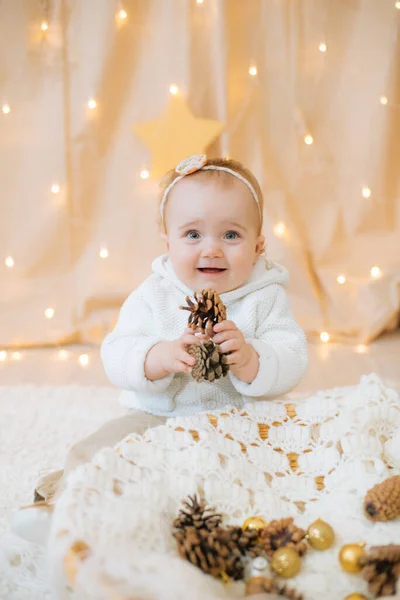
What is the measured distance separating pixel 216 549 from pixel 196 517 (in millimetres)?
56

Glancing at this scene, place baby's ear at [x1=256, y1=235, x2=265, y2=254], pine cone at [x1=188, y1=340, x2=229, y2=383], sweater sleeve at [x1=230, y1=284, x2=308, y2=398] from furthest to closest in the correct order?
baby's ear at [x1=256, y1=235, x2=265, y2=254] → sweater sleeve at [x1=230, y1=284, x2=308, y2=398] → pine cone at [x1=188, y1=340, x2=229, y2=383]

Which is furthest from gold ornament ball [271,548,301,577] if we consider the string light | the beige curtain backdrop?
the string light

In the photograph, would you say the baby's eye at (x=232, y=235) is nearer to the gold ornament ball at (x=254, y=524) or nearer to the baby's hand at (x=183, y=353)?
the baby's hand at (x=183, y=353)

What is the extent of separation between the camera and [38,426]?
57.7 inches

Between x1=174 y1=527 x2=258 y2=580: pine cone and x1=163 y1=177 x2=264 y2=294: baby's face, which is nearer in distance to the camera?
x1=174 y1=527 x2=258 y2=580: pine cone

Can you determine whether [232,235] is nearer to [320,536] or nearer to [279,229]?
[320,536]

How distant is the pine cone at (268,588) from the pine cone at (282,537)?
0.05 meters

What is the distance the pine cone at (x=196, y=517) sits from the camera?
2.45ft

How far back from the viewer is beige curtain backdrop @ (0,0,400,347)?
199 centimetres

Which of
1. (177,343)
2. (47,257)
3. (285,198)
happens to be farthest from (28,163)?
(177,343)

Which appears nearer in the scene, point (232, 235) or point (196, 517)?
point (196, 517)

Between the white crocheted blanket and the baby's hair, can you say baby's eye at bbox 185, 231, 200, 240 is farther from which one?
the white crocheted blanket

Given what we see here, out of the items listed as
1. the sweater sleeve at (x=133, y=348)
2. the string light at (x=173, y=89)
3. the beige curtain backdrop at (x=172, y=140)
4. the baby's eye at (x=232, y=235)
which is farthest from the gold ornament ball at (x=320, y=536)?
the string light at (x=173, y=89)

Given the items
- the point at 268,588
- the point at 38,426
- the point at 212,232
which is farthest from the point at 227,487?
the point at 38,426
